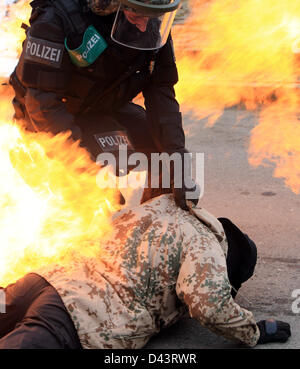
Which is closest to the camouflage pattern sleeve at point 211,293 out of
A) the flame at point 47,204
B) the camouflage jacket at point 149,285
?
the camouflage jacket at point 149,285

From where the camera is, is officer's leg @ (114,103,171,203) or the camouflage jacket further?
officer's leg @ (114,103,171,203)

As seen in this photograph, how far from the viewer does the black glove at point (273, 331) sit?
2561 millimetres

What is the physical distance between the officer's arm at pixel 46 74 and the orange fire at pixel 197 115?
3.2 inches

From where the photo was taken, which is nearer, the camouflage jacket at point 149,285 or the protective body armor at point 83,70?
the camouflage jacket at point 149,285

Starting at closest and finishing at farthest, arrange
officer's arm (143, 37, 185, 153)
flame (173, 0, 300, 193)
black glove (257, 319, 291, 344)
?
black glove (257, 319, 291, 344)
officer's arm (143, 37, 185, 153)
flame (173, 0, 300, 193)

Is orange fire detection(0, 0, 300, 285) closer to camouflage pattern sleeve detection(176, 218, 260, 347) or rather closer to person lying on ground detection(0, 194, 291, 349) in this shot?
person lying on ground detection(0, 194, 291, 349)

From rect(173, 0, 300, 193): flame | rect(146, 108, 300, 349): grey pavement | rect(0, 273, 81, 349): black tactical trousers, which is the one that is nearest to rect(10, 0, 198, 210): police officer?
rect(146, 108, 300, 349): grey pavement

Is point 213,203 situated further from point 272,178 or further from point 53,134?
point 53,134

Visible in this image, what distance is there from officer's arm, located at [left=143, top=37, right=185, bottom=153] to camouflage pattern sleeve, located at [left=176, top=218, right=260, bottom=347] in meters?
1.01

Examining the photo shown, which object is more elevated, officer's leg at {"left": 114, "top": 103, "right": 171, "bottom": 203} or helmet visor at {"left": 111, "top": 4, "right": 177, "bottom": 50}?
helmet visor at {"left": 111, "top": 4, "right": 177, "bottom": 50}

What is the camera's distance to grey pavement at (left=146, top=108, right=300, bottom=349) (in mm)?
2734

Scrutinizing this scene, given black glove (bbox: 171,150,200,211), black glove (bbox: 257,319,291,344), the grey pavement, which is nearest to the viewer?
black glove (bbox: 257,319,291,344)

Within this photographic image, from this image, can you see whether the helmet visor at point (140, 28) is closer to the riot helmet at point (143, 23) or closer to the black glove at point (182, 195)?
the riot helmet at point (143, 23)

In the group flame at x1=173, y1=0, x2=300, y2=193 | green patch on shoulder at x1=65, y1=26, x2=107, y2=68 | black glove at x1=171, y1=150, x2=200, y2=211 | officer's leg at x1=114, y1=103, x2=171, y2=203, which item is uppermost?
green patch on shoulder at x1=65, y1=26, x2=107, y2=68
